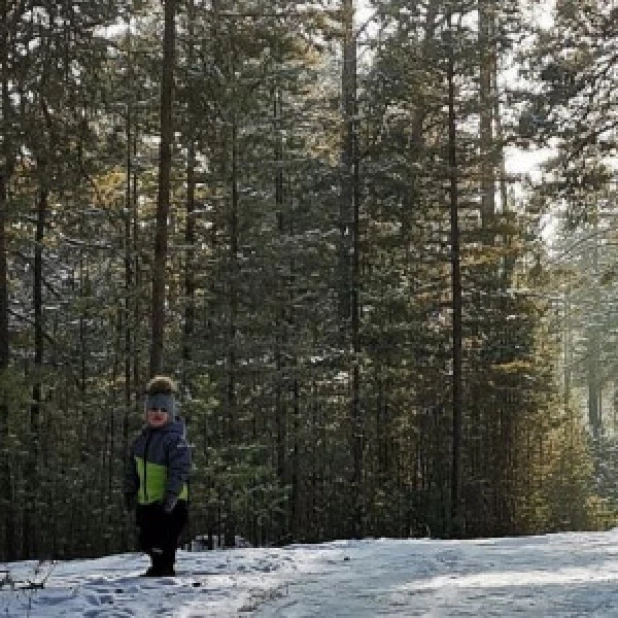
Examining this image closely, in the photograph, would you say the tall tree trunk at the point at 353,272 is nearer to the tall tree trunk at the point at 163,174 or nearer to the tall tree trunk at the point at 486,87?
the tall tree trunk at the point at 486,87

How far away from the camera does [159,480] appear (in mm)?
8711

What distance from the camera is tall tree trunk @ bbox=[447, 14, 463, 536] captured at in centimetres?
2186

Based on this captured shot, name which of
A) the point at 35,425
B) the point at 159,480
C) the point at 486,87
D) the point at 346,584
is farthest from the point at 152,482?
the point at 486,87

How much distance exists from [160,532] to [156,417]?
3.17 ft

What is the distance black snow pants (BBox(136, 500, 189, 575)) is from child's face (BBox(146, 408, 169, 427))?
686mm

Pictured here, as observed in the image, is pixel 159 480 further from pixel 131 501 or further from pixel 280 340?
pixel 280 340

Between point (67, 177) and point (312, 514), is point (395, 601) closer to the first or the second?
point (67, 177)

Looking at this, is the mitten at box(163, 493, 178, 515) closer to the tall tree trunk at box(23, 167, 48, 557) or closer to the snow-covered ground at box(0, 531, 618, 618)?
the snow-covered ground at box(0, 531, 618, 618)

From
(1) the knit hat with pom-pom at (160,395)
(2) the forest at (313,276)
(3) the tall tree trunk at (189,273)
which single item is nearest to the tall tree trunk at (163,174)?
(2) the forest at (313,276)

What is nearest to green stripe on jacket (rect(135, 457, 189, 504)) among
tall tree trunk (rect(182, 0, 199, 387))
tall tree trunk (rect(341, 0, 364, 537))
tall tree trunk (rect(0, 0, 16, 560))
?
tall tree trunk (rect(0, 0, 16, 560))

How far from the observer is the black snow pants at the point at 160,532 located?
28.5 ft

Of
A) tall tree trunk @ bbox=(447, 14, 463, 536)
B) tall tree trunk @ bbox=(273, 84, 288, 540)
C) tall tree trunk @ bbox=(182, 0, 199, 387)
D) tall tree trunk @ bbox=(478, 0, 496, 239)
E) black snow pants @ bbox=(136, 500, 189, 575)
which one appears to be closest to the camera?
black snow pants @ bbox=(136, 500, 189, 575)

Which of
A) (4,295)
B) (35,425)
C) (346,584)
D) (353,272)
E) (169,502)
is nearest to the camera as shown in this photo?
(346,584)

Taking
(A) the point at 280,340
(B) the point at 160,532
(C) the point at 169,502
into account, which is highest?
(A) the point at 280,340
